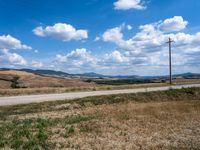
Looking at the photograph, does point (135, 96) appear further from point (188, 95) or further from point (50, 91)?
point (50, 91)

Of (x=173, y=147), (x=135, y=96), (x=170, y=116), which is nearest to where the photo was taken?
(x=173, y=147)

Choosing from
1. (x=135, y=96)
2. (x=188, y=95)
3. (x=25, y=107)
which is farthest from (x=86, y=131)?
(x=188, y=95)

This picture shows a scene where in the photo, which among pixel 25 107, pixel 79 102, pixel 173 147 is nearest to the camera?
pixel 173 147

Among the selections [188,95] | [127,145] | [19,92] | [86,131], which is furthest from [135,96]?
[127,145]

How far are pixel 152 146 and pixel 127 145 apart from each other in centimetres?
87

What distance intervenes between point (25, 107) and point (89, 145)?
13.1 metres

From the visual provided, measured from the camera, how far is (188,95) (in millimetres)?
32312

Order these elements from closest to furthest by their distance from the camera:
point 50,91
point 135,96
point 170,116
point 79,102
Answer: point 170,116 < point 79,102 < point 135,96 < point 50,91

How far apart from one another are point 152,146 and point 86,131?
3761 millimetres

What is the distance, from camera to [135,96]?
97.2ft

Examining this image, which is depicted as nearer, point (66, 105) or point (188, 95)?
point (66, 105)

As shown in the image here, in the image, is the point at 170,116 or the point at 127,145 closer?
the point at 127,145

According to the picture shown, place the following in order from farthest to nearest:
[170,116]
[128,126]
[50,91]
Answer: [50,91] → [170,116] → [128,126]

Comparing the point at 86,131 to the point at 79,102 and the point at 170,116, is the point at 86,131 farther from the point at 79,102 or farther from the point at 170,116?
the point at 79,102
